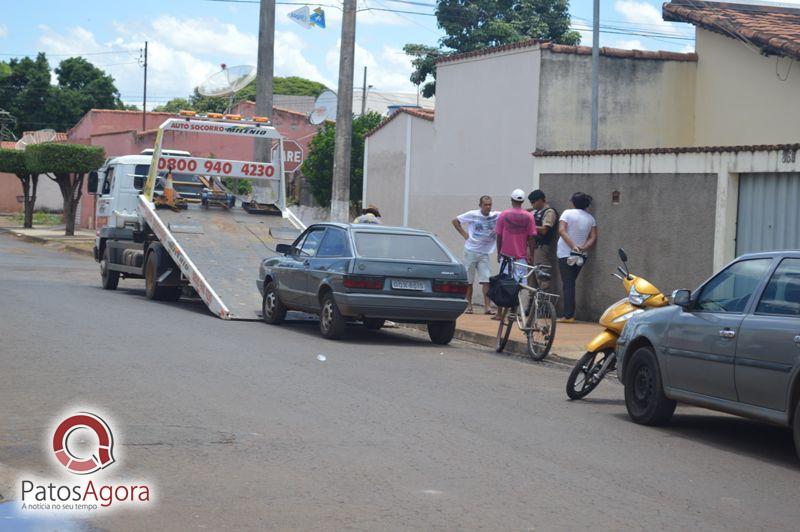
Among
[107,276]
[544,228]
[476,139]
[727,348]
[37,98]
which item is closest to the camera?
[727,348]

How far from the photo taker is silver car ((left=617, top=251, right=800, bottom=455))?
815cm

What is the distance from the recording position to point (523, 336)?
51.2 ft

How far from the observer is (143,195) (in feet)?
66.8

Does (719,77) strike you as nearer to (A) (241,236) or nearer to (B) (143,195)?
(A) (241,236)

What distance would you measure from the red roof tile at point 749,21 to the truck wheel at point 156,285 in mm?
10058

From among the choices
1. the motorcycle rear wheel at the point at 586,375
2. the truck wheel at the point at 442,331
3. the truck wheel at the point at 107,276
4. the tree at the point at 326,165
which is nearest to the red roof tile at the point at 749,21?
the truck wheel at the point at 442,331

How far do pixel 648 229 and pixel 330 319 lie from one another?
499 centimetres

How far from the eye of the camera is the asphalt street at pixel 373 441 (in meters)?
6.59

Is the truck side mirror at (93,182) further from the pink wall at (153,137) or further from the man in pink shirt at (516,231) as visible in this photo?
the pink wall at (153,137)

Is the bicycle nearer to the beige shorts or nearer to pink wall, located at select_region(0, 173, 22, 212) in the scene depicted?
the beige shorts

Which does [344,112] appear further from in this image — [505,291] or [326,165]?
[326,165]

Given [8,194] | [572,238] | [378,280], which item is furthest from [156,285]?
→ [8,194]

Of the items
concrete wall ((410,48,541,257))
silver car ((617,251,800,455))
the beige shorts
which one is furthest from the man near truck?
silver car ((617,251,800,455))

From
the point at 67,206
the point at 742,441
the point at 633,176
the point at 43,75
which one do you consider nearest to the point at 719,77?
the point at 633,176
